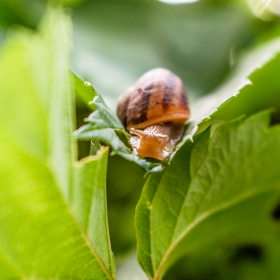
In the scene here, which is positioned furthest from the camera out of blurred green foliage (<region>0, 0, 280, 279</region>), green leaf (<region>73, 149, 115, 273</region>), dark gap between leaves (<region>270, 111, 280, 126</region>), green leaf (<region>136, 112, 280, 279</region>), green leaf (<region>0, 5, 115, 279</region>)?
blurred green foliage (<region>0, 0, 280, 279</region>)

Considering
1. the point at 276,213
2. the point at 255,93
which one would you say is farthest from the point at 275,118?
the point at 276,213

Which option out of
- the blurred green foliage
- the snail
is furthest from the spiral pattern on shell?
the blurred green foliage

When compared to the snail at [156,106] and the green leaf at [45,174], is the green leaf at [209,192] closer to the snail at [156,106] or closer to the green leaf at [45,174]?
the green leaf at [45,174]

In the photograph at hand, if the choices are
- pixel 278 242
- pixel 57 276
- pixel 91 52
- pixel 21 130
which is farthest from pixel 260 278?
pixel 91 52

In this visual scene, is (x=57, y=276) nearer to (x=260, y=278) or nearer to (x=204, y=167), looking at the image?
(x=204, y=167)

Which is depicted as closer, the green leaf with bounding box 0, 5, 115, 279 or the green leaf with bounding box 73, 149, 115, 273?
the green leaf with bounding box 0, 5, 115, 279

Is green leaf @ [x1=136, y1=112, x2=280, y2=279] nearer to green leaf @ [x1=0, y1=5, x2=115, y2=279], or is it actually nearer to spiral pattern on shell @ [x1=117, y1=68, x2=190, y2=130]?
green leaf @ [x1=0, y1=5, x2=115, y2=279]

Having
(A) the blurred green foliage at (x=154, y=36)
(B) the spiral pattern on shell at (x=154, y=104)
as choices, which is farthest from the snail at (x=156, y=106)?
(A) the blurred green foliage at (x=154, y=36)
